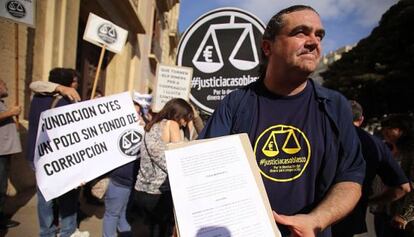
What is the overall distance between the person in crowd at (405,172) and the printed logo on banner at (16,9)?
4235 mm

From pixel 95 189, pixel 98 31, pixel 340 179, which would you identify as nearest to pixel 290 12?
pixel 340 179

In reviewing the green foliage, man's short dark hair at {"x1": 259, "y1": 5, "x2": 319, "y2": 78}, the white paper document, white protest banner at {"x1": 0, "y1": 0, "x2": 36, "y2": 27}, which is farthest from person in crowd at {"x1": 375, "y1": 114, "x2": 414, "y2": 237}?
the green foliage

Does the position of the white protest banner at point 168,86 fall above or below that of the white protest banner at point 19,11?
below

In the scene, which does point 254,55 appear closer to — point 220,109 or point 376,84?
point 220,109

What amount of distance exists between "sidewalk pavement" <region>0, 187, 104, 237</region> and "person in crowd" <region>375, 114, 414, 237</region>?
3.30 m

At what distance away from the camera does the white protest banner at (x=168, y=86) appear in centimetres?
414

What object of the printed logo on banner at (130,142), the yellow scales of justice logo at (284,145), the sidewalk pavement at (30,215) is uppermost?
the yellow scales of justice logo at (284,145)

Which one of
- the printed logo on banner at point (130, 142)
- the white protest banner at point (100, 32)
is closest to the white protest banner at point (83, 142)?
the printed logo on banner at point (130, 142)

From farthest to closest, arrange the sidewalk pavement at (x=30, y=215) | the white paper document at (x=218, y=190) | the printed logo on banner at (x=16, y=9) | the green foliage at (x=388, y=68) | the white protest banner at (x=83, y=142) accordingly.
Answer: the green foliage at (x=388, y=68) < the sidewalk pavement at (x=30, y=215) < the printed logo on banner at (x=16, y=9) < the white protest banner at (x=83, y=142) < the white paper document at (x=218, y=190)

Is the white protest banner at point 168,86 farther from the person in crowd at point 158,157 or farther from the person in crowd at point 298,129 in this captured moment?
the person in crowd at point 298,129

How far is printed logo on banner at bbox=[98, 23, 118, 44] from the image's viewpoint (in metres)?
4.91

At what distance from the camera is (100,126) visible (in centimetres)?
390

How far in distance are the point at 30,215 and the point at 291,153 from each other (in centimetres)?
432

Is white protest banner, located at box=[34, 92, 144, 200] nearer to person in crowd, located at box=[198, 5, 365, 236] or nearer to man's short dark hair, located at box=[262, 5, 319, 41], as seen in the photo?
person in crowd, located at box=[198, 5, 365, 236]
